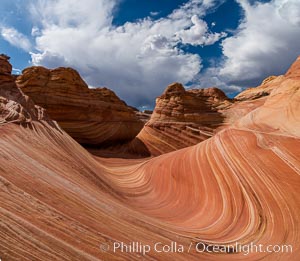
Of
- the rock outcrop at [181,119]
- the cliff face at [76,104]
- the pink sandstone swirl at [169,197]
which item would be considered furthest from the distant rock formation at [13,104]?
the rock outcrop at [181,119]

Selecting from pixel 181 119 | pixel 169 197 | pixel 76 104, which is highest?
pixel 181 119

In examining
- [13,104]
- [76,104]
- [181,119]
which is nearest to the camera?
[13,104]

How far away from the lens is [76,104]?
46.0ft

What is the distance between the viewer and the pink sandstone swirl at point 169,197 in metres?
1.82

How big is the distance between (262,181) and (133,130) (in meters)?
13.6

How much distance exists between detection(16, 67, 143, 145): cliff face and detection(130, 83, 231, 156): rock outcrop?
1.99m

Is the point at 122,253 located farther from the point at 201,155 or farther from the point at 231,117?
the point at 231,117

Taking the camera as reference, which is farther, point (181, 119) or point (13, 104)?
point (181, 119)

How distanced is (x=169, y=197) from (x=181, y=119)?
12.5 meters

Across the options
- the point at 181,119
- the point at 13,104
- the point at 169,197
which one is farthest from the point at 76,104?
the point at 169,197

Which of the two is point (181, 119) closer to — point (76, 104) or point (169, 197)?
point (76, 104)

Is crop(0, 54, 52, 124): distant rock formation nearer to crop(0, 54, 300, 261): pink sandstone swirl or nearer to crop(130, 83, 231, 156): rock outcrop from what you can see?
crop(0, 54, 300, 261): pink sandstone swirl

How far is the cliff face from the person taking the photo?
13.2 metres

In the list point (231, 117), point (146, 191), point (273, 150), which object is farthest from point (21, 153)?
point (231, 117)
